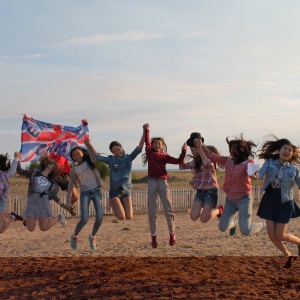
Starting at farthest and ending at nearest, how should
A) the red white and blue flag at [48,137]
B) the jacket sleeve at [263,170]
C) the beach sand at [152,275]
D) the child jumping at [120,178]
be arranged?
the red white and blue flag at [48,137] → the child jumping at [120,178] → the jacket sleeve at [263,170] → the beach sand at [152,275]

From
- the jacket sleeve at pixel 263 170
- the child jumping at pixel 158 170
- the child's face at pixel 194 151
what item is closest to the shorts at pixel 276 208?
the jacket sleeve at pixel 263 170

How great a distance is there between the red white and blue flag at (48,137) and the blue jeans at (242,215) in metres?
3.69

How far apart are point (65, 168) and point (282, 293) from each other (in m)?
4.91

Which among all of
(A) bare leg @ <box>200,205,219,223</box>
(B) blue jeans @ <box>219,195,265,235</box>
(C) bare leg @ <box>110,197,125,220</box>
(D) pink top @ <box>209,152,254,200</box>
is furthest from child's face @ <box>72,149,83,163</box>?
(B) blue jeans @ <box>219,195,265,235</box>

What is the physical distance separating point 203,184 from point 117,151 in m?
1.75

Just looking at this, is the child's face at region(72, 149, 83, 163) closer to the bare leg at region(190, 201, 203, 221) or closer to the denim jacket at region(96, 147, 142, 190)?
the denim jacket at region(96, 147, 142, 190)

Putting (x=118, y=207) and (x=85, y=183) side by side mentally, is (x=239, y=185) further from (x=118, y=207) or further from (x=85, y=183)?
(x=85, y=183)

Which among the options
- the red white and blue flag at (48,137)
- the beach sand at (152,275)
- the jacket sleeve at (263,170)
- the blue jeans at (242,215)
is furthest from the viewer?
the red white and blue flag at (48,137)

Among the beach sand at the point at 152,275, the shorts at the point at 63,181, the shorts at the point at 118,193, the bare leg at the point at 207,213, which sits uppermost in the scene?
the shorts at the point at 63,181

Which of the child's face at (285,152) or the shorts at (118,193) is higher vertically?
the child's face at (285,152)

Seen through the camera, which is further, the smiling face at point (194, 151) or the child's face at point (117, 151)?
the child's face at point (117, 151)

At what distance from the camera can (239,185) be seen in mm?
9812

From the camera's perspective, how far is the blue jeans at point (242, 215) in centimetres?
976

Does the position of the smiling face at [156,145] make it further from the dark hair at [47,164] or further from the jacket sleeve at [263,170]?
the jacket sleeve at [263,170]
